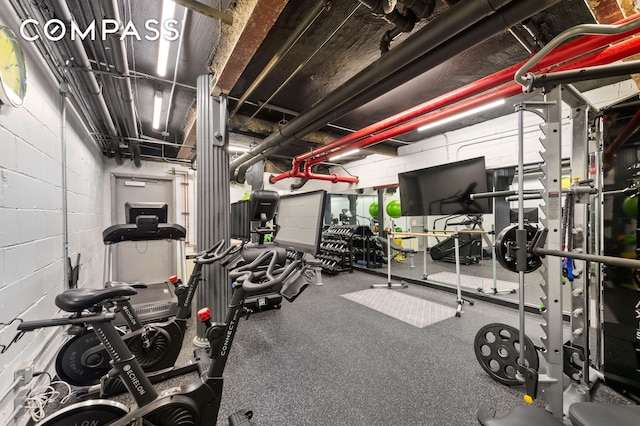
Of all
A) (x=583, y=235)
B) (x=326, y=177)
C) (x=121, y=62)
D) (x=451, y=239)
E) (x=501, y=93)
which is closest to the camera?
(x=583, y=235)

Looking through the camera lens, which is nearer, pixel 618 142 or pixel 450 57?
pixel 618 142

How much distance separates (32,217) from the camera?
1820 millimetres

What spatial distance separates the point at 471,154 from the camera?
17.2 ft

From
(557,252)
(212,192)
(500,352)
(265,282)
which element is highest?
(212,192)

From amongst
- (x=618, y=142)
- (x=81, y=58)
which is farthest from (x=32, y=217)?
(x=618, y=142)

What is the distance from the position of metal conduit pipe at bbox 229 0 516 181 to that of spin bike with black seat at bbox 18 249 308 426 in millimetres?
1960

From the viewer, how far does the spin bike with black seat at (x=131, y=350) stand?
1840 mm

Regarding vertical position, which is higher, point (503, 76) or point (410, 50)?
point (503, 76)

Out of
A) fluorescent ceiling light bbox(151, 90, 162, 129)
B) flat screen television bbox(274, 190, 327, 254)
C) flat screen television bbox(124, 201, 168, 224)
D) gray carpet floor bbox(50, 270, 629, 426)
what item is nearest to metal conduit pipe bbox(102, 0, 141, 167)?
fluorescent ceiling light bbox(151, 90, 162, 129)

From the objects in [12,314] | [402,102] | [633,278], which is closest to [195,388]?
[12,314]

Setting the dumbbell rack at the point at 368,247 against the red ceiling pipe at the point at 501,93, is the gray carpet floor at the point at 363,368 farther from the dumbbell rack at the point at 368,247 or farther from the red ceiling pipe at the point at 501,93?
the red ceiling pipe at the point at 501,93

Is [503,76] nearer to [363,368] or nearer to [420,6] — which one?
[420,6]

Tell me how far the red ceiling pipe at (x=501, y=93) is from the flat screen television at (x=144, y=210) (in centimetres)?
357

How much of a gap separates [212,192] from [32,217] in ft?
4.45
